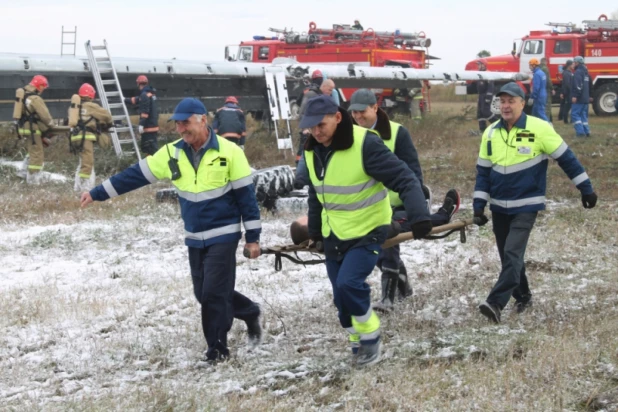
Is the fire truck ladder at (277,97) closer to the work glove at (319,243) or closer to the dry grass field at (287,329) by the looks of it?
the dry grass field at (287,329)

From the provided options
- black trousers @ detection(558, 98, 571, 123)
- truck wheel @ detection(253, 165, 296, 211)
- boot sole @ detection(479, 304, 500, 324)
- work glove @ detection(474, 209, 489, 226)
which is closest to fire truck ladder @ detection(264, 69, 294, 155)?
truck wheel @ detection(253, 165, 296, 211)

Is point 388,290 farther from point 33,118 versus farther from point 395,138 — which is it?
point 33,118

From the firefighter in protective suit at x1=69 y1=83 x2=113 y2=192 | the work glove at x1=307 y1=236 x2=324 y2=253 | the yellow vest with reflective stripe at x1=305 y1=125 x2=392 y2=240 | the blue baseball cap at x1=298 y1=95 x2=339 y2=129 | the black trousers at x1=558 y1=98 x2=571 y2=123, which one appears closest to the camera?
the blue baseball cap at x1=298 y1=95 x2=339 y2=129

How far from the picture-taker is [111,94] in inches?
701

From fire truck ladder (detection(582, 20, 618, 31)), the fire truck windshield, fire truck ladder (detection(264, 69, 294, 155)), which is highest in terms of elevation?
fire truck ladder (detection(582, 20, 618, 31))

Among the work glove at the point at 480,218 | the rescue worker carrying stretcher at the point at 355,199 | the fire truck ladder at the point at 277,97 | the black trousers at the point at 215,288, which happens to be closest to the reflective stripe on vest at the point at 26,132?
the fire truck ladder at the point at 277,97

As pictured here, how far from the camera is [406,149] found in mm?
6496

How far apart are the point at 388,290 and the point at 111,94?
11.9 metres

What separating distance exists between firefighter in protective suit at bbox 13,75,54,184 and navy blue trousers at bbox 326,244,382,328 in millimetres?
9957

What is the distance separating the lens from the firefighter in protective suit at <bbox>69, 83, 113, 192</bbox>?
13938 mm

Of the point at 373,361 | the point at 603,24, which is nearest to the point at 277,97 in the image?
the point at 603,24

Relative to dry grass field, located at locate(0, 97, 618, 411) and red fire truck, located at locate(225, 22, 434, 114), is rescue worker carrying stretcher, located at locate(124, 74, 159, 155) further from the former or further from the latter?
red fire truck, located at locate(225, 22, 434, 114)

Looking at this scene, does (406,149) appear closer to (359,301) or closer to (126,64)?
(359,301)

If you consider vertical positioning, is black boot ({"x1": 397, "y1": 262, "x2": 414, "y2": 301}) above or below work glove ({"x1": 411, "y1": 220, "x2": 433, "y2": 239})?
below
